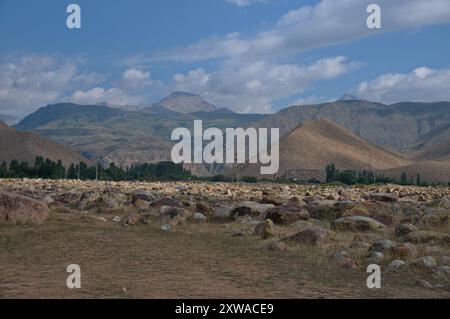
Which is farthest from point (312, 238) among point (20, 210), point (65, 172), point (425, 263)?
point (65, 172)

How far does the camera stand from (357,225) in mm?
23000

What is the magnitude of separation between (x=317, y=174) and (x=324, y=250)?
479 ft

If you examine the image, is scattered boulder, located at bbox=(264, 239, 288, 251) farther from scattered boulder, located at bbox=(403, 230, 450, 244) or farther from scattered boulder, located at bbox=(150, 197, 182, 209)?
scattered boulder, located at bbox=(150, 197, 182, 209)

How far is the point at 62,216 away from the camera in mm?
27141

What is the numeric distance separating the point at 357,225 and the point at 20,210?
14.0m

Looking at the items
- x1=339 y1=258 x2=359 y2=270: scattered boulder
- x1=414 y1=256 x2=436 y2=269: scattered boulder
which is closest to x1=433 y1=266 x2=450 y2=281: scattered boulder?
x1=414 y1=256 x2=436 y2=269: scattered boulder

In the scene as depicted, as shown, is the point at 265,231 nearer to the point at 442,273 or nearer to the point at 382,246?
the point at 382,246

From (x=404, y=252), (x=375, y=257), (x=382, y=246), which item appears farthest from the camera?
(x=382, y=246)

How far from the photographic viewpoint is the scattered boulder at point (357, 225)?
2273cm

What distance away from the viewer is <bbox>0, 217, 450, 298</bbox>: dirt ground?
11.8m

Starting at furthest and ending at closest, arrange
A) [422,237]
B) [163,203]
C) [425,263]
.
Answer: [163,203] → [422,237] → [425,263]
